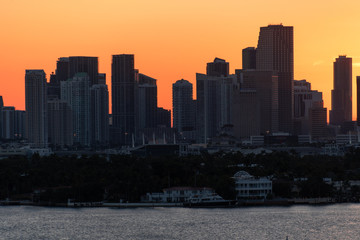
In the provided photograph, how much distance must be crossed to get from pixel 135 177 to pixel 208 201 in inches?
512

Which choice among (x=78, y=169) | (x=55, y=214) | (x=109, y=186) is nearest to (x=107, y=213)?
(x=55, y=214)

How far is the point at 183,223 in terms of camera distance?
4058 inches

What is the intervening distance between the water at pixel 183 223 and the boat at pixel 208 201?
11.9ft

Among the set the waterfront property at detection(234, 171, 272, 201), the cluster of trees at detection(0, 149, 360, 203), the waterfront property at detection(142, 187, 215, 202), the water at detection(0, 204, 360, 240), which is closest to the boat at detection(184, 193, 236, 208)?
the waterfront property at detection(142, 187, 215, 202)

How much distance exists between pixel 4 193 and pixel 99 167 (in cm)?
2265

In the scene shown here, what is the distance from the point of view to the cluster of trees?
12900 centimetres

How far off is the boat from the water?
363 cm

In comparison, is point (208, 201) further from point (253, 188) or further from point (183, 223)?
point (183, 223)

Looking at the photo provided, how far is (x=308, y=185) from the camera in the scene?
5123 inches

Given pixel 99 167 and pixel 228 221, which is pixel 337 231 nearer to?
pixel 228 221

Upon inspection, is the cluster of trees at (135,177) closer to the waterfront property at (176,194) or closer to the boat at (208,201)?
the waterfront property at (176,194)

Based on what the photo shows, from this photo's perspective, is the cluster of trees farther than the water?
Yes

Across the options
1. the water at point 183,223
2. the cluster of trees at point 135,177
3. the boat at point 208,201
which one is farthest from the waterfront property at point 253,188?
the water at point 183,223

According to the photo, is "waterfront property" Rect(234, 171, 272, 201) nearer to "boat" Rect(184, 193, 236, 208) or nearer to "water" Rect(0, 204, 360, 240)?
"boat" Rect(184, 193, 236, 208)
